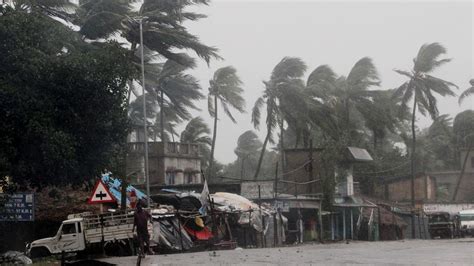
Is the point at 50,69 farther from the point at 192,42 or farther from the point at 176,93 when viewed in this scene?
the point at 176,93

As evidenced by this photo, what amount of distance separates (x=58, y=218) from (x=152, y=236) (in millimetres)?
4809

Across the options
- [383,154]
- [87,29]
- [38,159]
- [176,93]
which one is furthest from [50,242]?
[383,154]

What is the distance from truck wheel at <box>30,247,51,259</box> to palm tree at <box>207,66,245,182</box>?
3003 cm

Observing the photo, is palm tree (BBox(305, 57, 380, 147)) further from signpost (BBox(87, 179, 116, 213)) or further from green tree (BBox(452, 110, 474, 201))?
signpost (BBox(87, 179, 116, 213))

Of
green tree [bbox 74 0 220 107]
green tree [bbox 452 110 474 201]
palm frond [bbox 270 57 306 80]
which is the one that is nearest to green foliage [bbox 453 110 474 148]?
green tree [bbox 452 110 474 201]

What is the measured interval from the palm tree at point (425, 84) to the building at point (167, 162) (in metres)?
17.5

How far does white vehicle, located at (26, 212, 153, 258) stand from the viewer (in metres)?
20.7

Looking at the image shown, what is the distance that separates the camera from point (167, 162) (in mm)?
41938

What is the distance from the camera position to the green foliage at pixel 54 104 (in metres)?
14.6

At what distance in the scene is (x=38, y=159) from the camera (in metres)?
15.1

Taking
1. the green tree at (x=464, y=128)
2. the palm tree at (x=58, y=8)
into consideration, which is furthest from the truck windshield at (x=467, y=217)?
the palm tree at (x=58, y=8)

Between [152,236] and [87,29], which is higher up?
[87,29]

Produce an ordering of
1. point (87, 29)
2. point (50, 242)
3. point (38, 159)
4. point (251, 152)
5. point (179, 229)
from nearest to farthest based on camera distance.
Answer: point (38, 159) < point (50, 242) < point (179, 229) < point (87, 29) < point (251, 152)

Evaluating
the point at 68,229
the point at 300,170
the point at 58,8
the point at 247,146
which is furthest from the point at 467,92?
the point at 68,229
